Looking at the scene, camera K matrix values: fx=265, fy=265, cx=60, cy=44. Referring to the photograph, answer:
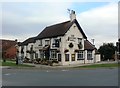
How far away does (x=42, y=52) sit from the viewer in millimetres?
54281

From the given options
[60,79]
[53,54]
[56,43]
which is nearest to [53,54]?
[53,54]

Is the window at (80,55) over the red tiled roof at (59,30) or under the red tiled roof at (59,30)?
under

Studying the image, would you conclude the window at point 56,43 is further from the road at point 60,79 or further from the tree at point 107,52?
the road at point 60,79

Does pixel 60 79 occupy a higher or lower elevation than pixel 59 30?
lower

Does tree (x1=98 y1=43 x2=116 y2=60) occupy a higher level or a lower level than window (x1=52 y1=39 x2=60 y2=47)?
lower

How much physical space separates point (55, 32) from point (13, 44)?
3594cm

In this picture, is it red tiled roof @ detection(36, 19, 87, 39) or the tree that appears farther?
the tree

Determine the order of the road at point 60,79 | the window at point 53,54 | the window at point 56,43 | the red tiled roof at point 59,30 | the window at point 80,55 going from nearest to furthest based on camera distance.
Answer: the road at point 60,79 → the red tiled roof at point 59,30 → the window at point 56,43 → the window at point 53,54 → the window at point 80,55

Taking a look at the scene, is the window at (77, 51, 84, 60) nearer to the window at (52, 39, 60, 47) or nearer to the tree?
the window at (52, 39, 60, 47)

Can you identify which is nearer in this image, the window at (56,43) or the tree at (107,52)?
the window at (56,43)

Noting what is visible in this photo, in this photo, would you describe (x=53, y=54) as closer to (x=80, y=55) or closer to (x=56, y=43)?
(x=56, y=43)

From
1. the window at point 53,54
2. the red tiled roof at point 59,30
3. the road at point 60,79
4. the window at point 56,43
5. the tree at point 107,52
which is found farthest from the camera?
the tree at point 107,52

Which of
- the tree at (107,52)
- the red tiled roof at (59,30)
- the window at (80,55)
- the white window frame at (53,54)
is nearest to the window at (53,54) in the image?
the white window frame at (53,54)

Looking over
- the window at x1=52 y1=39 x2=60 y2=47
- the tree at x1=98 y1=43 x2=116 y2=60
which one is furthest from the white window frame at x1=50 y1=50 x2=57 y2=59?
the tree at x1=98 y1=43 x2=116 y2=60
